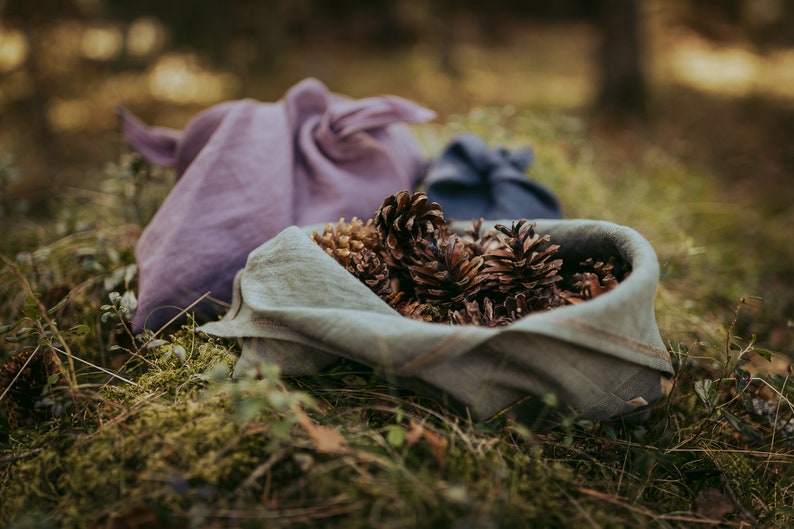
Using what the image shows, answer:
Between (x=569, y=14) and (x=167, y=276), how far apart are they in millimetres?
7798

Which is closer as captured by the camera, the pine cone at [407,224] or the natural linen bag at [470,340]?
the natural linen bag at [470,340]

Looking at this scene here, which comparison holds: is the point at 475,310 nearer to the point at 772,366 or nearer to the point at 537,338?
the point at 537,338

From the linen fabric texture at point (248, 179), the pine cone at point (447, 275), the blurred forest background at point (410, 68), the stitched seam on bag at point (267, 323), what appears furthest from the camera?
the blurred forest background at point (410, 68)

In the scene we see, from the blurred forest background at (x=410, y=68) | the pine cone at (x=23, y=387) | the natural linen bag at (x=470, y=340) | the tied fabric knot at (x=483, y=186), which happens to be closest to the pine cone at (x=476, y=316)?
the natural linen bag at (x=470, y=340)

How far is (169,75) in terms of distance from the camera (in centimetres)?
481

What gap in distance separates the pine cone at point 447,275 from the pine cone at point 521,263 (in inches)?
1.4

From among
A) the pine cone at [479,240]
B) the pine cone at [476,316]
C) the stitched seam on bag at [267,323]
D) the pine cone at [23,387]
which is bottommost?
the pine cone at [23,387]

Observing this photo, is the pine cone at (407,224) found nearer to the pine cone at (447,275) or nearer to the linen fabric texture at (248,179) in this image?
the pine cone at (447,275)

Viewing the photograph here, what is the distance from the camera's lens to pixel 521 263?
116cm

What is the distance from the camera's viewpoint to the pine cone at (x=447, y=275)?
118 cm

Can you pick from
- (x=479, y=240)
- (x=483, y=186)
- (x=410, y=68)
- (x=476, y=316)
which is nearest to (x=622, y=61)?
(x=410, y=68)

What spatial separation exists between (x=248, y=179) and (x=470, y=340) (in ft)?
2.72

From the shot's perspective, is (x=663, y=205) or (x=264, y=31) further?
(x=264, y=31)

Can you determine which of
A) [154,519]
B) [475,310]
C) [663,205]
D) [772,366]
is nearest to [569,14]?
[663,205]
